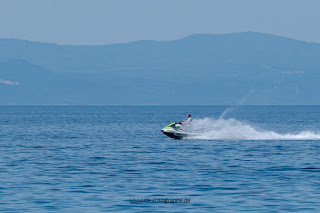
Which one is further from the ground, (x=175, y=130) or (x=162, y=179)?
(x=175, y=130)

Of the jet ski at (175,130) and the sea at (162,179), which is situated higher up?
the jet ski at (175,130)

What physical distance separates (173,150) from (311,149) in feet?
30.7

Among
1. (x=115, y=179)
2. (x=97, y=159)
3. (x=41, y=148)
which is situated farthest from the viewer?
(x=41, y=148)

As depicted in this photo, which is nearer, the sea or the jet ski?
the sea

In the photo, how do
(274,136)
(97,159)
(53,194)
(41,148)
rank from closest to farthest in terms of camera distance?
1. (53,194)
2. (97,159)
3. (41,148)
4. (274,136)

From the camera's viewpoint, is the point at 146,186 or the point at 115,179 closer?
the point at 146,186

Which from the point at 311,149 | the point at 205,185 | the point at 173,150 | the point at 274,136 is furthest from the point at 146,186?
the point at 274,136

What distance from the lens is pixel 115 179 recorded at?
96.7ft

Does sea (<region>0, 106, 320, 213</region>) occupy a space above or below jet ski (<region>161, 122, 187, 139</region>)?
below

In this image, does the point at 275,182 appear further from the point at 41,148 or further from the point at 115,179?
the point at 41,148

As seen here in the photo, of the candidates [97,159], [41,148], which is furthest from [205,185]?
[41,148]

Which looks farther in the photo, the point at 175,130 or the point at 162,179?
the point at 175,130

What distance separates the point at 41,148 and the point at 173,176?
2044cm

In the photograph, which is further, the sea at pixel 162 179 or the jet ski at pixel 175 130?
the jet ski at pixel 175 130
